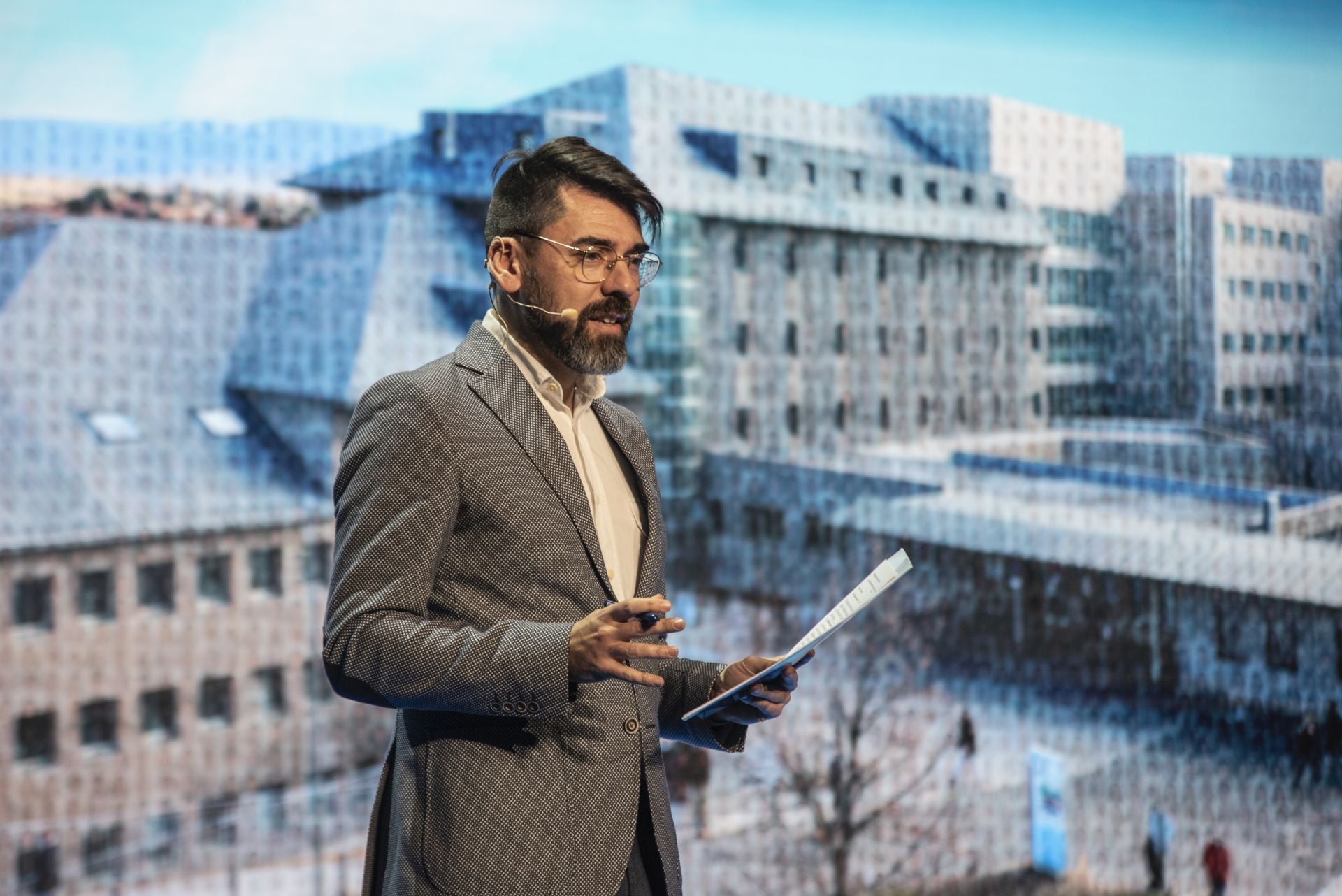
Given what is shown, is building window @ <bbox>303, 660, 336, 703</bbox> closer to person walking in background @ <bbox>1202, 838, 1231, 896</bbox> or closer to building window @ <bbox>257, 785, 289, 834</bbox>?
building window @ <bbox>257, 785, 289, 834</bbox>

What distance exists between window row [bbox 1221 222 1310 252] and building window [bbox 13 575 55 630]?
3234 millimetres

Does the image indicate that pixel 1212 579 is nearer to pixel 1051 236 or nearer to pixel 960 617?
pixel 960 617

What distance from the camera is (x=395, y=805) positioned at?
0.98 meters

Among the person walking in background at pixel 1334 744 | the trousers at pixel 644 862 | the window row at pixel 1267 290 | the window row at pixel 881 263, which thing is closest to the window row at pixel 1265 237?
the window row at pixel 1267 290

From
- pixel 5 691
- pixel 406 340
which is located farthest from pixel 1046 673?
pixel 5 691

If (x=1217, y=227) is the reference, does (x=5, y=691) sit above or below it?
below

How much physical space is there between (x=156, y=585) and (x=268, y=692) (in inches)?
16.9

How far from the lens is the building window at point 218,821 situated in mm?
3338

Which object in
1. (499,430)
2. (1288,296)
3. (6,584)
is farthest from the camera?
(1288,296)

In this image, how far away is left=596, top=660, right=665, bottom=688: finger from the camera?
83 cm

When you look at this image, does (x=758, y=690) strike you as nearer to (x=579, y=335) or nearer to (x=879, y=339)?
(x=579, y=335)

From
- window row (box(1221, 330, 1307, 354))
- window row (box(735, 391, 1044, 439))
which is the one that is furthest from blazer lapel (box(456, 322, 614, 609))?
window row (box(1221, 330, 1307, 354))

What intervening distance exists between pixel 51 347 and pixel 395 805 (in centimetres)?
263

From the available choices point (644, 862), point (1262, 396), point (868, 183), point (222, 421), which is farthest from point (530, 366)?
point (1262, 396)
